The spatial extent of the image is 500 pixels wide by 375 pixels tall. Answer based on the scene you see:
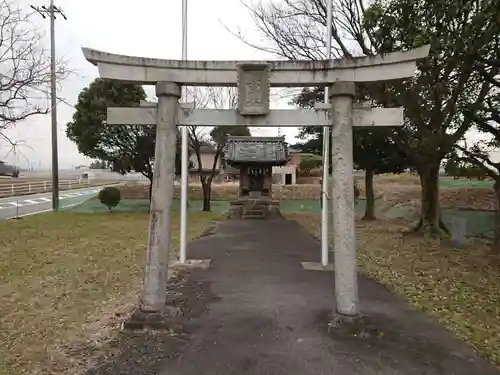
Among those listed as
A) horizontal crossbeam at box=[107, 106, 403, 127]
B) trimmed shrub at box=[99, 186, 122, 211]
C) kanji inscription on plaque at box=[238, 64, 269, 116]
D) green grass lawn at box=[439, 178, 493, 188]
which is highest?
kanji inscription on plaque at box=[238, 64, 269, 116]

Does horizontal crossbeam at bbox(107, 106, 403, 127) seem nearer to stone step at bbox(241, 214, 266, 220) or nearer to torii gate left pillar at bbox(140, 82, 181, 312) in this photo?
torii gate left pillar at bbox(140, 82, 181, 312)

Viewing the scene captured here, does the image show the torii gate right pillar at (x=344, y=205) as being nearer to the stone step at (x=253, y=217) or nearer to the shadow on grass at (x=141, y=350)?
the shadow on grass at (x=141, y=350)

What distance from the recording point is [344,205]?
475cm

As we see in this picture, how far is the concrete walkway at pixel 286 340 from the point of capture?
12.0 feet

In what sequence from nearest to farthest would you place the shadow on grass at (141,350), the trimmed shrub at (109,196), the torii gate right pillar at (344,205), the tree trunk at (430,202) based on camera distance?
the shadow on grass at (141,350)
the torii gate right pillar at (344,205)
the tree trunk at (430,202)
the trimmed shrub at (109,196)

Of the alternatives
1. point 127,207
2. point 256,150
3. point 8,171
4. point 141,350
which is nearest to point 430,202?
point 256,150

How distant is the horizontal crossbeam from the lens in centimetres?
493

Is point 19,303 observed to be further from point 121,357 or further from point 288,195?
point 288,195

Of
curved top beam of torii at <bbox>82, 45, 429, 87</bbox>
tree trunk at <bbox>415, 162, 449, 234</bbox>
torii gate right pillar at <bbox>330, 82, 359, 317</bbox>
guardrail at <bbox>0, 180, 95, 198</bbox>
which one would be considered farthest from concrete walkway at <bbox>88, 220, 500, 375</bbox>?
guardrail at <bbox>0, 180, 95, 198</bbox>

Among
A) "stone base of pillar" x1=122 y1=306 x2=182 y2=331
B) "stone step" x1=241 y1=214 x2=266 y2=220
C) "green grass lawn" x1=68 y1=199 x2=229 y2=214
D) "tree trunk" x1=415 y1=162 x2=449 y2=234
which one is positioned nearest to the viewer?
"stone base of pillar" x1=122 y1=306 x2=182 y2=331

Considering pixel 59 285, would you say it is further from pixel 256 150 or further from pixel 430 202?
pixel 256 150

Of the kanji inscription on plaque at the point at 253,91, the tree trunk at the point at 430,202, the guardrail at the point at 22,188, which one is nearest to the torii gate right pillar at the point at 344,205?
the kanji inscription on plaque at the point at 253,91

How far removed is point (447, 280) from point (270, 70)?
5.04m

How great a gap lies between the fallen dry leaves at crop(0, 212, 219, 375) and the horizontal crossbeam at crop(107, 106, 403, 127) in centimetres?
246
